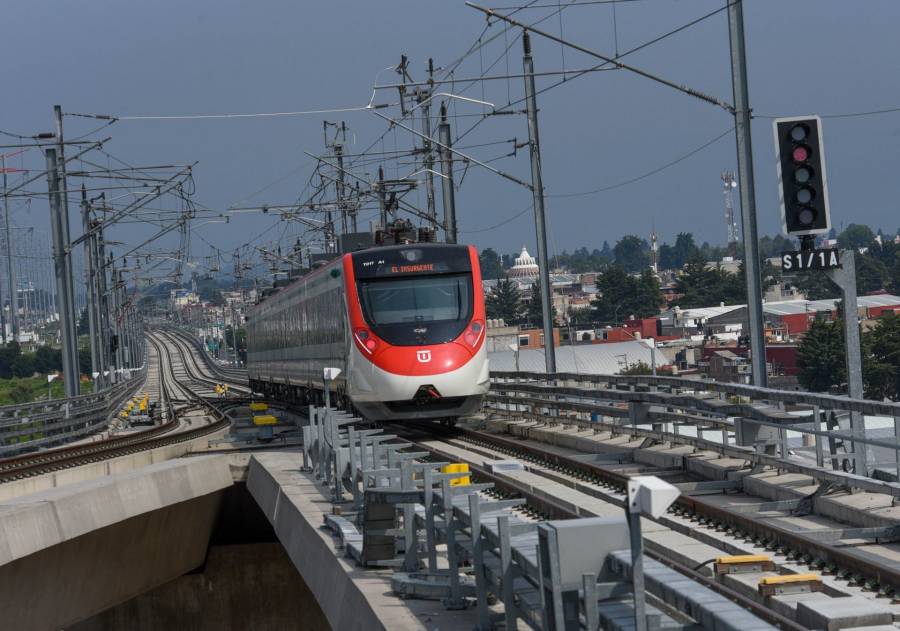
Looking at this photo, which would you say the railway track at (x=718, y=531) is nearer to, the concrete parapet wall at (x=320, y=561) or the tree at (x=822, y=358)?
the concrete parapet wall at (x=320, y=561)

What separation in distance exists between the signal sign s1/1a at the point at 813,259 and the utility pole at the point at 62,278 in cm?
2505

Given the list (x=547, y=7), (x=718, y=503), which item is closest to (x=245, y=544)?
(x=547, y=7)

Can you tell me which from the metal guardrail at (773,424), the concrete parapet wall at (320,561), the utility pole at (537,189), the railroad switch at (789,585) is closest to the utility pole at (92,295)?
the utility pole at (537,189)

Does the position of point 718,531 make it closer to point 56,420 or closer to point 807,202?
point 807,202

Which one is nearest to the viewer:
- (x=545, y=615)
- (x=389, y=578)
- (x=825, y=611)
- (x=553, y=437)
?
A: (x=545, y=615)

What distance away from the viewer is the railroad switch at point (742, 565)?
386 inches

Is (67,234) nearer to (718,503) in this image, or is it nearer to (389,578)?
(718,503)

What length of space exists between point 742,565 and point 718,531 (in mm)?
2769

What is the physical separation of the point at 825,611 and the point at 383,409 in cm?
1716

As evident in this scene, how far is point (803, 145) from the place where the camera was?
14.6 metres

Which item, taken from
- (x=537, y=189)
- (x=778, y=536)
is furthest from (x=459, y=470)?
(x=537, y=189)

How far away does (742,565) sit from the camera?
992 cm

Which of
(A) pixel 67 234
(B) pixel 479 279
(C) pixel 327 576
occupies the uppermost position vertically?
(A) pixel 67 234

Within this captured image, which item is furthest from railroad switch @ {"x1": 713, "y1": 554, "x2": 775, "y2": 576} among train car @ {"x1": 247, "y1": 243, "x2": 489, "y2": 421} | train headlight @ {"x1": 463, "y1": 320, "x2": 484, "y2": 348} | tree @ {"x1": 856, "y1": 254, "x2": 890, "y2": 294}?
tree @ {"x1": 856, "y1": 254, "x2": 890, "y2": 294}
